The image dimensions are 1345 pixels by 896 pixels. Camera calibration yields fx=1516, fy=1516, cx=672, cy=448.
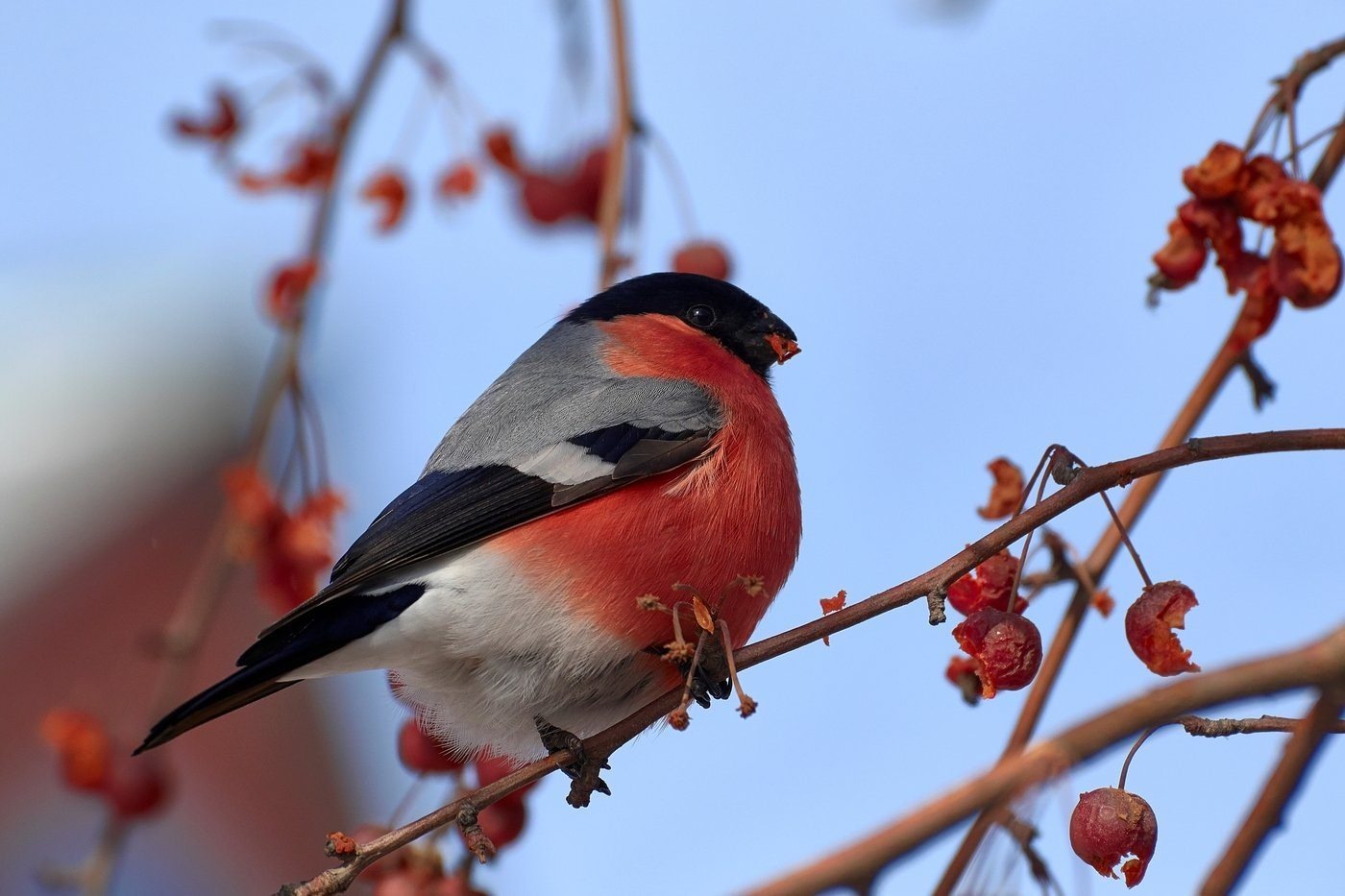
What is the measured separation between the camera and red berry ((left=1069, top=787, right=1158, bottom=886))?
188 cm

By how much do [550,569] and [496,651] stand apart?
7.1 inches

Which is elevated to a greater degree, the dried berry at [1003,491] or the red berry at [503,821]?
the dried berry at [1003,491]

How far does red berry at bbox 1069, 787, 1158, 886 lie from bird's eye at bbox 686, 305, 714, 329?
1785 millimetres

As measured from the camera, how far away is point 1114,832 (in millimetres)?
1880

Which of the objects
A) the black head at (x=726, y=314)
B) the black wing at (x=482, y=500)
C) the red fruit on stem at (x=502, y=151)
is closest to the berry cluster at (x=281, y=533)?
the black wing at (x=482, y=500)

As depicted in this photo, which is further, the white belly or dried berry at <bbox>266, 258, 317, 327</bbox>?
dried berry at <bbox>266, 258, 317, 327</bbox>

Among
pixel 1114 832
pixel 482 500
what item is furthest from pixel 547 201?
pixel 1114 832

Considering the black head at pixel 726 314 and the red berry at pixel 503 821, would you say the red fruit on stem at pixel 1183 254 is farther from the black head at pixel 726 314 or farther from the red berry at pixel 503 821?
the red berry at pixel 503 821

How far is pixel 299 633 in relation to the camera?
8.77 ft

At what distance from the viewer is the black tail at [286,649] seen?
8.16 feet

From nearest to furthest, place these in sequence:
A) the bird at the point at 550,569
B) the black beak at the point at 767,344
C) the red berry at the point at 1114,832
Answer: the red berry at the point at 1114,832, the bird at the point at 550,569, the black beak at the point at 767,344

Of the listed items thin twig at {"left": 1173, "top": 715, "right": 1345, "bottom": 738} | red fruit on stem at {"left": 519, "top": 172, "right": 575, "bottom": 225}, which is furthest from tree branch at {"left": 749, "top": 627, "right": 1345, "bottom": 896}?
red fruit on stem at {"left": 519, "top": 172, "right": 575, "bottom": 225}

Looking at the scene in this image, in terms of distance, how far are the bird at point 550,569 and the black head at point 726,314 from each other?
348 mm

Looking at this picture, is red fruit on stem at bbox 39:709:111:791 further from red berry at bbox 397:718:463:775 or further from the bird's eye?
the bird's eye
